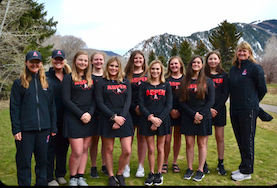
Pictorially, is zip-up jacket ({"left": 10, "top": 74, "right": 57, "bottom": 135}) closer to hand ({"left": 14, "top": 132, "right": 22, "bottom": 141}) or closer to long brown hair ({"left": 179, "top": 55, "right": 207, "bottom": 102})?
hand ({"left": 14, "top": 132, "right": 22, "bottom": 141})

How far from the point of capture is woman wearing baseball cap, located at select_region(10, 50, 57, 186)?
3.03 m

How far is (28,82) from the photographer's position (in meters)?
3.13

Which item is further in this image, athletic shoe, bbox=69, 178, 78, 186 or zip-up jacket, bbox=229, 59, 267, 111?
zip-up jacket, bbox=229, 59, 267, 111

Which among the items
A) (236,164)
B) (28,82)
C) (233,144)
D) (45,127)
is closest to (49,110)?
(45,127)

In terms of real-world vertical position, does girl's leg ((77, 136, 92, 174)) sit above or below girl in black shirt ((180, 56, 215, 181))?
below

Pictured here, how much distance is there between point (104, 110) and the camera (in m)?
3.50

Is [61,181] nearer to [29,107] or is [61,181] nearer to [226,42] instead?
[29,107]

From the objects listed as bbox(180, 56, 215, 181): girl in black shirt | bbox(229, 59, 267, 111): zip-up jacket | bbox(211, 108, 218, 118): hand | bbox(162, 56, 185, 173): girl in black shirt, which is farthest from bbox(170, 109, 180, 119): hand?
bbox(229, 59, 267, 111): zip-up jacket

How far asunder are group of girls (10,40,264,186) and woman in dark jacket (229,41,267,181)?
280mm

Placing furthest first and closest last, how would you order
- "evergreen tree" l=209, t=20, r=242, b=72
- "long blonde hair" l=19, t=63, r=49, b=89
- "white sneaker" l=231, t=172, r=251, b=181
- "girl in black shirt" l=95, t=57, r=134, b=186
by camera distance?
"evergreen tree" l=209, t=20, r=242, b=72 → "white sneaker" l=231, t=172, r=251, b=181 → "girl in black shirt" l=95, t=57, r=134, b=186 → "long blonde hair" l=19, t=63, r=49, b=89

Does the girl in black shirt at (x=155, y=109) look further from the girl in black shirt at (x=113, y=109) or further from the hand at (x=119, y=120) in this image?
the hand at (x=119, y=120)

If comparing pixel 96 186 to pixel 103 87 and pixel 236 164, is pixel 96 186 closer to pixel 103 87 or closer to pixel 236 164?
pixel 103 87

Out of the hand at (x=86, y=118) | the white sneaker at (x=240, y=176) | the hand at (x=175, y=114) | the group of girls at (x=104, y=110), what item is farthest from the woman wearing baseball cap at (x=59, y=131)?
the white sneaker at (x=240, y=176)

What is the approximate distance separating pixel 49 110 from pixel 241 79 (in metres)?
3.63
